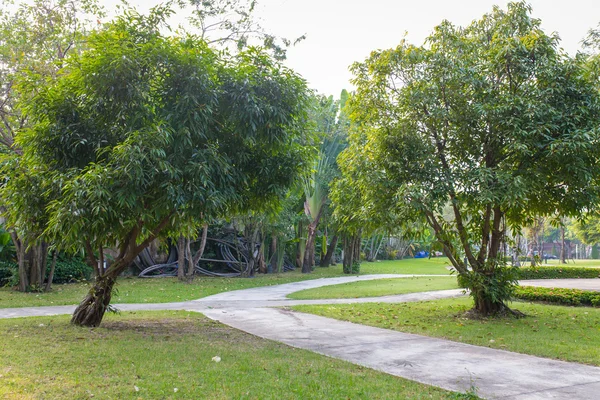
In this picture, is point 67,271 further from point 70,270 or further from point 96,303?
point 96,303

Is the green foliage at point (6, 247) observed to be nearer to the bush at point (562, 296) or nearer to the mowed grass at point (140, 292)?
the mowed grass at point (140, 292)

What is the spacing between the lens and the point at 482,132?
11.0m

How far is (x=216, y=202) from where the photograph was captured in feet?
Result: 26.7

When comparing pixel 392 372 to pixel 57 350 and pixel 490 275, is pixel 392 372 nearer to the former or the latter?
pixel 57 350

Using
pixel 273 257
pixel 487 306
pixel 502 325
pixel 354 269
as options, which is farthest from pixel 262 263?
pixel 502 325

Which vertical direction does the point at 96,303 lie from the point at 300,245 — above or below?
below

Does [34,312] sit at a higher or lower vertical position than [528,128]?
lower

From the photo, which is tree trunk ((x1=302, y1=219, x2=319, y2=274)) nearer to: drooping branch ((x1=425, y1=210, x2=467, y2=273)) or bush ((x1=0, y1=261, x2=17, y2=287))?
bush ((x1=0, y1=261, x2=17, y2=287))

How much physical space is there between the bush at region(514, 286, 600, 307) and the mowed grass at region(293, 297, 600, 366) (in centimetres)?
66

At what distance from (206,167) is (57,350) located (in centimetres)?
318

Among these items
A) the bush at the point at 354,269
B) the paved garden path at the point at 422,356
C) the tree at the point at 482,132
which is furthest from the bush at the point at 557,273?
the paved garden path at the point at 422,356

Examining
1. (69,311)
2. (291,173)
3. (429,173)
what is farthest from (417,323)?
A: (69,311)

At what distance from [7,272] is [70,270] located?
216cm

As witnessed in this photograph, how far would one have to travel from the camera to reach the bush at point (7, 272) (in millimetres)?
17500
